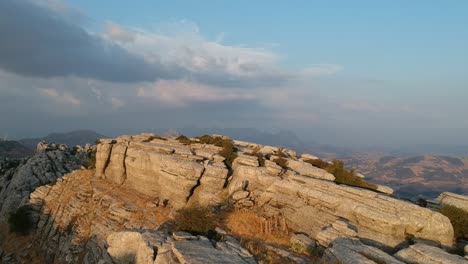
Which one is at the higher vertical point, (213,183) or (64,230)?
(213,183)

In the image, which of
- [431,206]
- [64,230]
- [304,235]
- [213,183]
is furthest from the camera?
[64,230]

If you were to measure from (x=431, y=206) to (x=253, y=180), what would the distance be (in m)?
18.6

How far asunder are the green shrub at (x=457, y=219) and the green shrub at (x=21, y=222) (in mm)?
53376

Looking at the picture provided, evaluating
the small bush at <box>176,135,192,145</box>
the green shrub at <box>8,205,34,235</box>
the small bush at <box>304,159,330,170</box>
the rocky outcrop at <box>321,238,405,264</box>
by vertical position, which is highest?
the small bush at <box>176,135,192,145</box>

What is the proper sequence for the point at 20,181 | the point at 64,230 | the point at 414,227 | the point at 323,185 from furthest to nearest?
the point at 20,181 → the point at 64,230 → the point at 323,185 → the point at 414,227

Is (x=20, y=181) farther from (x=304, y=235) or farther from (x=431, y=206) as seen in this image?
(x=431, y=206)

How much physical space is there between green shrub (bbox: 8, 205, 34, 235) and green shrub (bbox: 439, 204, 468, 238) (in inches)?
2101

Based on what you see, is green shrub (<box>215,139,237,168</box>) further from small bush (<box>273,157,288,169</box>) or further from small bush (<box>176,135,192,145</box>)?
small bush (<box>176,135,192,145</box>)

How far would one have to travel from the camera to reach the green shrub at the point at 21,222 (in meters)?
45.8

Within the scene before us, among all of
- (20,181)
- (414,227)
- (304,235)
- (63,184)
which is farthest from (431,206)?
(20,181)

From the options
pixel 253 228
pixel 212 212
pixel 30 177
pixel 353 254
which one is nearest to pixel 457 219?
pixel 353 254

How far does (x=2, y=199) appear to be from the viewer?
56.4 meters

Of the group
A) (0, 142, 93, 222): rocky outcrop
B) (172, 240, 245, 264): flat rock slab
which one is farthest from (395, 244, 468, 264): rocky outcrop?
(0, 142, 93, 222): rocky outcrop

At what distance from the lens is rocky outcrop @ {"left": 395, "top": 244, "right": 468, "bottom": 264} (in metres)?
19.5
